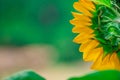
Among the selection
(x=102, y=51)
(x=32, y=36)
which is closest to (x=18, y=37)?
(x=32, y=36)

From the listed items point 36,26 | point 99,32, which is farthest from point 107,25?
point 36,26

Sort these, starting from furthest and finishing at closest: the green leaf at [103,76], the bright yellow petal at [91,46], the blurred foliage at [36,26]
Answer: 1. the blurred foliage at [36,26]
2. the bright yellow petal at [91,46]
3. the green leaf at [103,76]

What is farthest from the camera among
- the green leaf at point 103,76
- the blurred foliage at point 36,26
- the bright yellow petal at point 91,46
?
the blurred foliage at point 36,26

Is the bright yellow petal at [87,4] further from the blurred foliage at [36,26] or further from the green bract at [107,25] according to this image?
the blurred foliage at [36,26]

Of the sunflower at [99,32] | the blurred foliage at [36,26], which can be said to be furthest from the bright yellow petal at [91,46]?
the blurred foliage at [36,26]

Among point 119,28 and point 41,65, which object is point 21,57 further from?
point 119,28

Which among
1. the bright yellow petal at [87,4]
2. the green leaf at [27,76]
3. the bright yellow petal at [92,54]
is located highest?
the bright yellow petal at [87,4]

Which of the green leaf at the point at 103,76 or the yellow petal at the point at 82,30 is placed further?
the yellow petal at the point at 82,30
